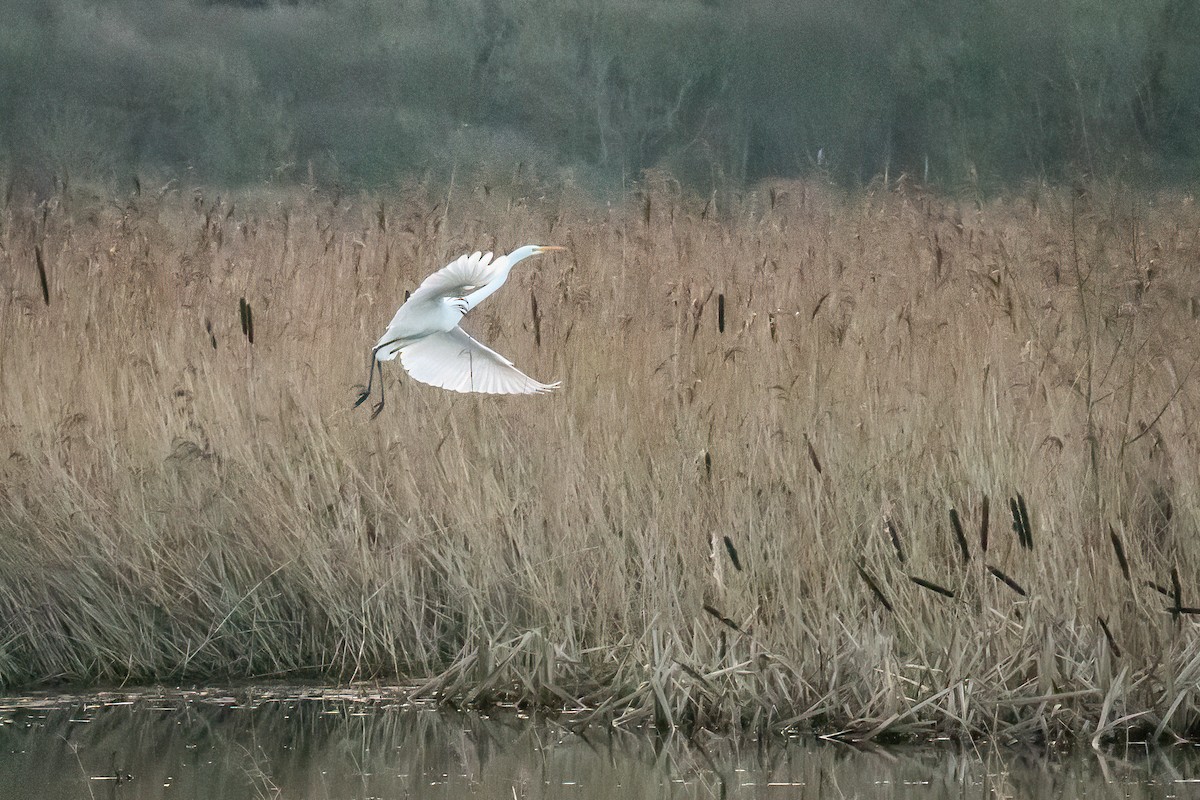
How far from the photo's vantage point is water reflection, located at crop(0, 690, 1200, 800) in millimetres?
3520

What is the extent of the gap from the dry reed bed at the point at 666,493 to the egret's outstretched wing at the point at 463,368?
0.20 meters

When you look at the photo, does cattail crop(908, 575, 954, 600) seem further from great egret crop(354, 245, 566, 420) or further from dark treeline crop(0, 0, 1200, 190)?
dark treeline crop(0, 0, 1200, 190)

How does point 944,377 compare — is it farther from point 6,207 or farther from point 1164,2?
point 1164,2

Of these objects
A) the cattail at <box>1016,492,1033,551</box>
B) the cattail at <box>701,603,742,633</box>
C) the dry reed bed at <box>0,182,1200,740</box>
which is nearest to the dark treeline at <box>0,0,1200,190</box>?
the dry reed bed at <box>0,182,1200,740</box>

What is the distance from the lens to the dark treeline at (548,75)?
21156 millimetres

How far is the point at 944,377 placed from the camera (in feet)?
15.1

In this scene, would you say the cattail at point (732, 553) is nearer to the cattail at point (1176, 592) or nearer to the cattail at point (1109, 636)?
the cattail at point (1109, 636)

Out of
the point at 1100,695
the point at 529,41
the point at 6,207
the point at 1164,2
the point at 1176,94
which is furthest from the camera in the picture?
the point at 529,41

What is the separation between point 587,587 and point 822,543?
661 millimetres

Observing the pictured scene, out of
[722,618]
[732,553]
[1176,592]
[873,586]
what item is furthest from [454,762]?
[1176,592]

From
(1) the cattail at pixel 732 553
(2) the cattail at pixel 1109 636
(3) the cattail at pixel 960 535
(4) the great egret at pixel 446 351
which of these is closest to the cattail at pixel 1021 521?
(3) the cattail at pixel 960 535

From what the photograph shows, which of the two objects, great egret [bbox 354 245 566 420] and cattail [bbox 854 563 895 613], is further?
great egret [bbox 354 245 566 420]

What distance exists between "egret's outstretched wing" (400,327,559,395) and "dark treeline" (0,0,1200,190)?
1561cm

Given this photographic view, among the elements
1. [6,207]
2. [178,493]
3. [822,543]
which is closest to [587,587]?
[822,543]
